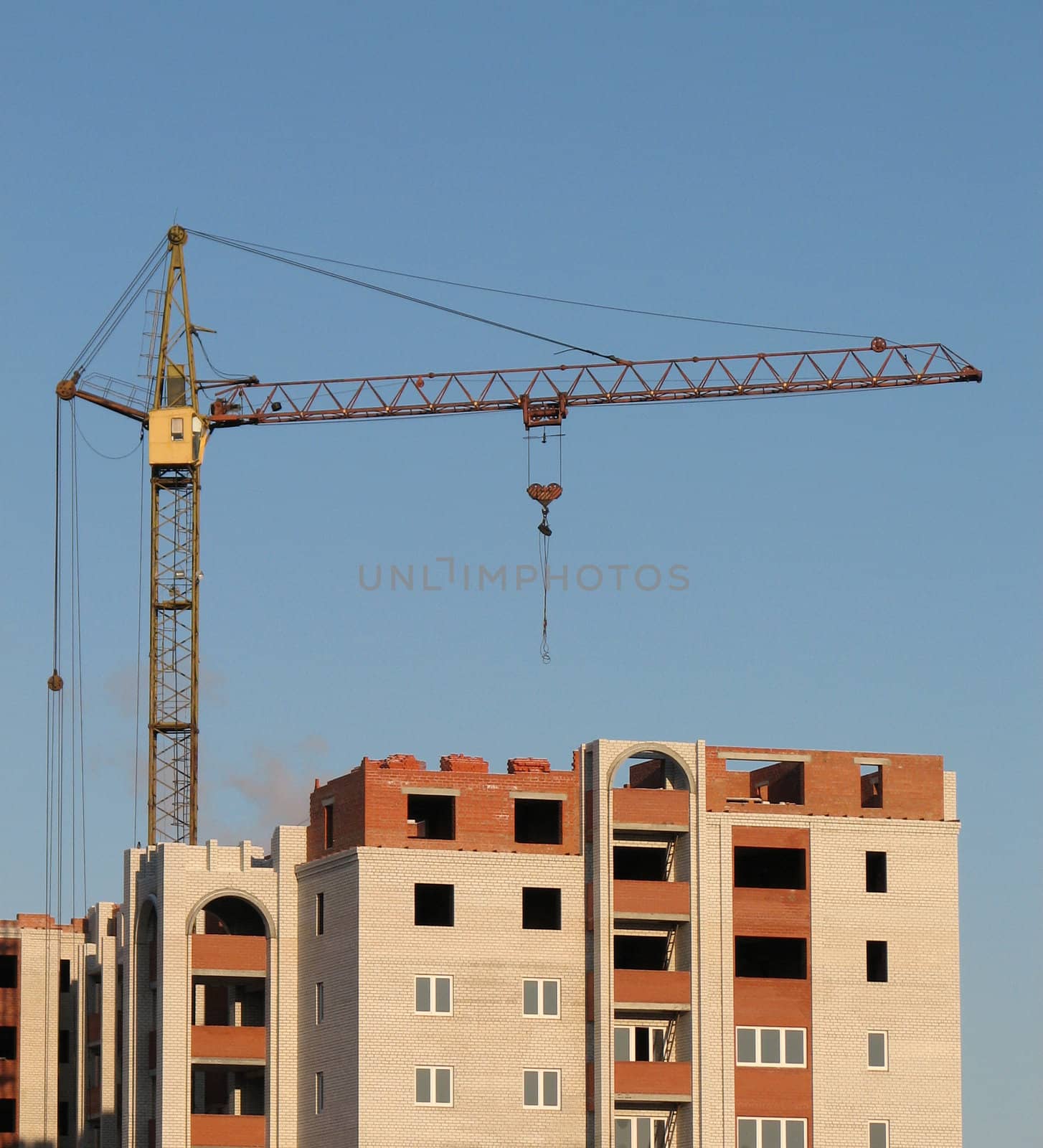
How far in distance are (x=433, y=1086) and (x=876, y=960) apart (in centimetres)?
1837

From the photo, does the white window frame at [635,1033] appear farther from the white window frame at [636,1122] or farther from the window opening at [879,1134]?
the window opening at [879,1134]

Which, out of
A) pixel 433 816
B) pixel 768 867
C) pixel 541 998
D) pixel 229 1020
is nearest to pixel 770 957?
pixel 768 867

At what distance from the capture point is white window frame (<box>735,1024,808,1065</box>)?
354 ft

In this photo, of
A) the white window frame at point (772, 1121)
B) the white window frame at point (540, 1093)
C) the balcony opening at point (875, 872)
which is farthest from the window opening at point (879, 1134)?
the white window frame at point (540, 1093)

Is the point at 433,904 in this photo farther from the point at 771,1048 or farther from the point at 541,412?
the point at 541,412

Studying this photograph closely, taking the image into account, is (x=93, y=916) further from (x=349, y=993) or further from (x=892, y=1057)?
(x=892, y=1057)

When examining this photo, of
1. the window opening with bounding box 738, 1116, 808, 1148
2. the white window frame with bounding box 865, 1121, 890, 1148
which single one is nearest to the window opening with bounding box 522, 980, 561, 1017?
the window opening with bounding box 738, 1116, 808, 1148

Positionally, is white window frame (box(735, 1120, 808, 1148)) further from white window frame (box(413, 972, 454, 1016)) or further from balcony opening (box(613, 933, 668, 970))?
white window frame (box(413, 972, 454, 1016))

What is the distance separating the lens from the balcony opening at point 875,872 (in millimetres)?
111000

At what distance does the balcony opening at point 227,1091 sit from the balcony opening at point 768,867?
21274mm

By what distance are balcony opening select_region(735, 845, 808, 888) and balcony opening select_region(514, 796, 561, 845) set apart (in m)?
7.42

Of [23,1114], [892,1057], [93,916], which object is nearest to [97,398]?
[93,916]

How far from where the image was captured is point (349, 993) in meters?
108

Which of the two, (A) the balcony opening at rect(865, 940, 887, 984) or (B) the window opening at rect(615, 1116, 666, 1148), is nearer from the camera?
(B) the window opening at rect(615, 1116, 666, 1148)
